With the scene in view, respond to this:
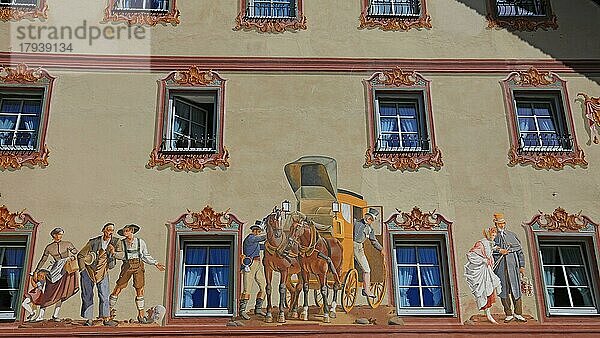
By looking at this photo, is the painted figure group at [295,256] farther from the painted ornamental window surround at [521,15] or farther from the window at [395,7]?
the painted ornamental window surround at [521,15]

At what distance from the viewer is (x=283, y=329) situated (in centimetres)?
1276

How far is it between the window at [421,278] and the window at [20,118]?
631 centimetres

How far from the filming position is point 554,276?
1356cm

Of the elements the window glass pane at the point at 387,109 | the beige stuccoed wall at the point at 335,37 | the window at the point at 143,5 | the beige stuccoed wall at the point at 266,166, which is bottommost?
the beige stuccoed wall at the point at 266,166

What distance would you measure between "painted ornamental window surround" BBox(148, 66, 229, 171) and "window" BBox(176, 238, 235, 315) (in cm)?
134

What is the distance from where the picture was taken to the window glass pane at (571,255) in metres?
13.8

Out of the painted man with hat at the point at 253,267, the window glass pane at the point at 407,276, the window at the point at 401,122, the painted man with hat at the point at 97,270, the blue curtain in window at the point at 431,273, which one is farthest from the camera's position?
the window at the point at 401,122

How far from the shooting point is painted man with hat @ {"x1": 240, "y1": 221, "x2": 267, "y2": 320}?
13.0m

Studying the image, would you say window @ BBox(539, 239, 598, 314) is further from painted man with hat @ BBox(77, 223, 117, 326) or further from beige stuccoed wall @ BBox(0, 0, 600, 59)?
painted man with hat @ BBox(77, 223, 117, 326)

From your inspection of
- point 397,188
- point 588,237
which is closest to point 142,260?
point 397,188

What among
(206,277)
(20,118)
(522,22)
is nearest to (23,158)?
(20,118)

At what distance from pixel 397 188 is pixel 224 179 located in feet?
9.27

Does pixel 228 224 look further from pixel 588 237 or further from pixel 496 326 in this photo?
pixel 588 237

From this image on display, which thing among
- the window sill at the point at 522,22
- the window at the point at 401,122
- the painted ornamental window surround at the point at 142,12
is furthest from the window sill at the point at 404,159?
the painted ornamental window surround at the point at 142,12
